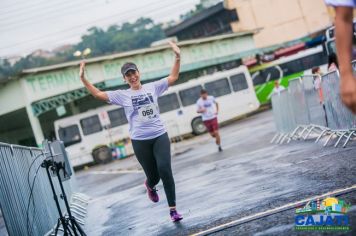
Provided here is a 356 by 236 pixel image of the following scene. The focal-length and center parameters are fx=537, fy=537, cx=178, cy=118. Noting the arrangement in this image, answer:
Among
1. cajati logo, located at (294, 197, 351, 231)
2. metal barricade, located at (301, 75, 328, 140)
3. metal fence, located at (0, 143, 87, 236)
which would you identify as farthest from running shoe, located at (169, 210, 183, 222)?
metal barricade, located at (301, 75, 328, 140)

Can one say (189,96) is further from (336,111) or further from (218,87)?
(336,111)

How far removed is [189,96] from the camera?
106 ft

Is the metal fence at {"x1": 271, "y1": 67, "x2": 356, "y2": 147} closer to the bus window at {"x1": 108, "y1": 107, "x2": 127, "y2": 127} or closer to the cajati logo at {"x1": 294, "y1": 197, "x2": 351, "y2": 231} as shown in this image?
the cajati logo at {"x1": 294, "y1": 197, "x2": 351, "y2": 231}

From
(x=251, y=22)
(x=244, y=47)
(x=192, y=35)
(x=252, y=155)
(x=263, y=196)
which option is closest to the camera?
(x=263, y=196)

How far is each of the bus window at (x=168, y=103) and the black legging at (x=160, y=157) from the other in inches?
989

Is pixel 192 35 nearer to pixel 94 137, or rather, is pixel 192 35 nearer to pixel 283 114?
pixel 94 137

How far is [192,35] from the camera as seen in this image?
53219 mm

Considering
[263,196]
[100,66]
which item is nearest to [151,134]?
[263,196]

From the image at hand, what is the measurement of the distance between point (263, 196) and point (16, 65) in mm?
67484

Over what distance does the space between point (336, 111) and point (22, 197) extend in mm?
6702

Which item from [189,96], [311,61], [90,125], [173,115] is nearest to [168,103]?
[173,115]

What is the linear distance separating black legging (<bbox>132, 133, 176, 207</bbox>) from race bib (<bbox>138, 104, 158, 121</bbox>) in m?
0.28

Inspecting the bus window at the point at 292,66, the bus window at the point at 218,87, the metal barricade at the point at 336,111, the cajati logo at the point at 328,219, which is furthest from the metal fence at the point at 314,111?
the bus window at the point at 292,66

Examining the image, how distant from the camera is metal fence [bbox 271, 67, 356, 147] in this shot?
34.2ft
